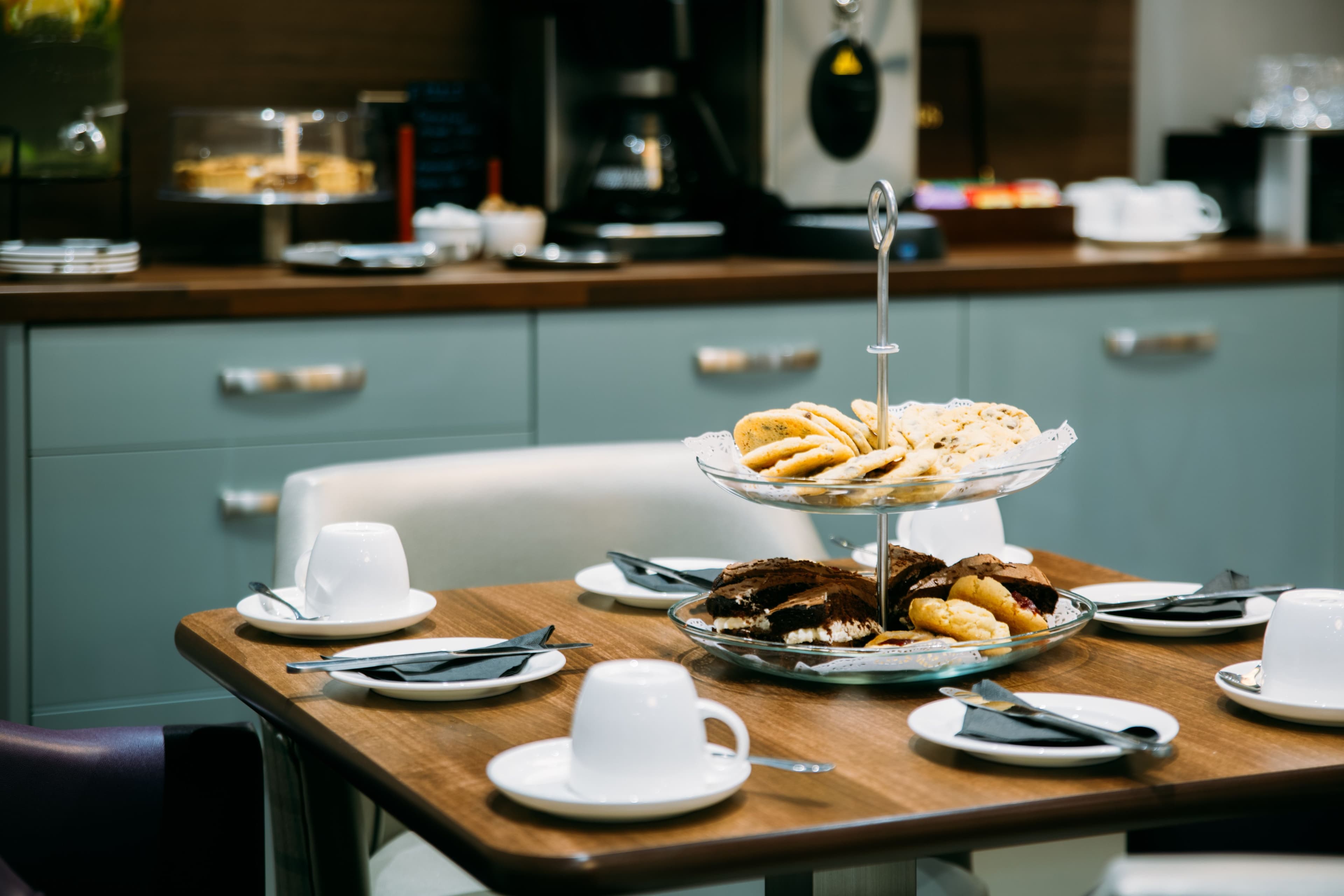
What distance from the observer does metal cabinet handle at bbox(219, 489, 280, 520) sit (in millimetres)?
2121

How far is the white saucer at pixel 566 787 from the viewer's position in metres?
0.76

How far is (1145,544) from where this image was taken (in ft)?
8.76

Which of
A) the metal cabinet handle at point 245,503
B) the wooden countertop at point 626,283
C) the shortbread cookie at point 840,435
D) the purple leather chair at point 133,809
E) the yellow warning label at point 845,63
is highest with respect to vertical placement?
the yellow warning label at point 845,63

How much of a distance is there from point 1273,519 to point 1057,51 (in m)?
1.01

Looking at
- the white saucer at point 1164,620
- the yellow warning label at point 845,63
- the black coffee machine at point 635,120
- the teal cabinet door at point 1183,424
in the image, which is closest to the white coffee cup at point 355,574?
Result: the white saucer at point 1164,620

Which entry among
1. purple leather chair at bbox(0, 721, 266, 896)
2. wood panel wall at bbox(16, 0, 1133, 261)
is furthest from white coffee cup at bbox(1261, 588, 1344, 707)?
wood panel wall at bbox(16, 0, 1133, 261)

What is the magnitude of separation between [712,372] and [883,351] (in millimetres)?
1355

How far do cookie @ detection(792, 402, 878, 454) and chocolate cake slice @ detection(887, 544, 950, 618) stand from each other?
0.07m

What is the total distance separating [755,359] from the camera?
7.75 feet

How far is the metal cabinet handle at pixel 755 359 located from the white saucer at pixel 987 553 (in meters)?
0.99

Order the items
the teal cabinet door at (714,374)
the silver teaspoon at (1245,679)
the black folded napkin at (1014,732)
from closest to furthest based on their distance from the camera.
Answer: the black folded napkin at (1014,732) < the silver teaspoon at (1245,679) < the teal cabinet door at (714,374)

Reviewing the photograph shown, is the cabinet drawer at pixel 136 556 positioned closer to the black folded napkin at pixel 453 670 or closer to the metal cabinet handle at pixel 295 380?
the metal cabinet handle at pixel 295 380

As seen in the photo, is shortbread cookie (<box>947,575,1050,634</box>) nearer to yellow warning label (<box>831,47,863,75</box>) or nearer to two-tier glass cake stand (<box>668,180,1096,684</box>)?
two-tier glass cake stand (<box>668,180,1096,684</box>)

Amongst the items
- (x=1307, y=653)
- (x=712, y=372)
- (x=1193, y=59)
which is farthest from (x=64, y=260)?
(x=1193, y=59)
